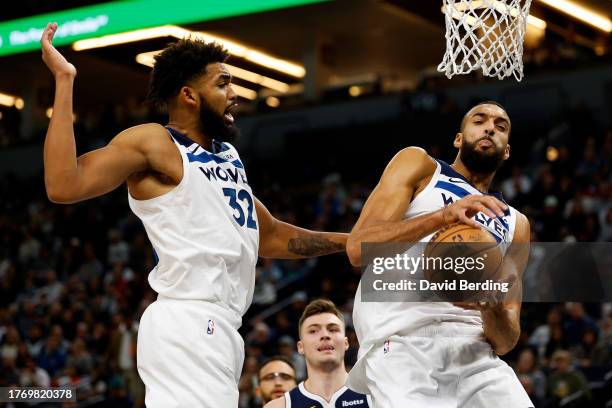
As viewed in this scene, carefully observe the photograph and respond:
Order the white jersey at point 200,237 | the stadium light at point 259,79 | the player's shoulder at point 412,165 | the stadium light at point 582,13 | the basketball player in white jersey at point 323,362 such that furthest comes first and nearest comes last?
the stadium light at point 259,79
the stadium light at point 582,13
the basketball player in white jersey at point 323,362
the player's shoulder at point 412,165
the white jersey at point 200,237

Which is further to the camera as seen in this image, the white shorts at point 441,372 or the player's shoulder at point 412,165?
the player's shoulder at point 412,165

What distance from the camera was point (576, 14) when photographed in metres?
17.1

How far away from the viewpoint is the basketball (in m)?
4.00

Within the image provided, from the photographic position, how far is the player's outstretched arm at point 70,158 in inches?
145

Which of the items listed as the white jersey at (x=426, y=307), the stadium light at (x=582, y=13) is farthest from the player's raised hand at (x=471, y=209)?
the stadium light at (x=582, y=13)

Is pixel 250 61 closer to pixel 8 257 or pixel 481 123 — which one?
pixel 8 257

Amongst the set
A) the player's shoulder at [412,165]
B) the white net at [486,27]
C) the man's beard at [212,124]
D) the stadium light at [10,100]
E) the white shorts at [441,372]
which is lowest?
the white shorts at [441,372]

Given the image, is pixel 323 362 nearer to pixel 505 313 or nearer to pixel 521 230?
pixel 521 230

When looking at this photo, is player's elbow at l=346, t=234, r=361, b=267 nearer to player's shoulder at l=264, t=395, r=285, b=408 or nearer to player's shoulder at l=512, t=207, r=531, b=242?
player's shoulder at l=512, t=207, r=531, b=242

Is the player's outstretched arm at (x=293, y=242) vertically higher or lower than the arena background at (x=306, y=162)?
lower

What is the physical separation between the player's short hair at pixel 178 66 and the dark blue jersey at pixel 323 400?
2.46 meters

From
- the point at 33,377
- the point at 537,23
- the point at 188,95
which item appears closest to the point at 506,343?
the point at 188,95

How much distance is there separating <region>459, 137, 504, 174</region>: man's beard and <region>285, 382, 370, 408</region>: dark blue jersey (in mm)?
2072

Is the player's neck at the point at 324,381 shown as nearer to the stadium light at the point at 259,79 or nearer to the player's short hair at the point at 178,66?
the player's short hair at the point at 178,66
